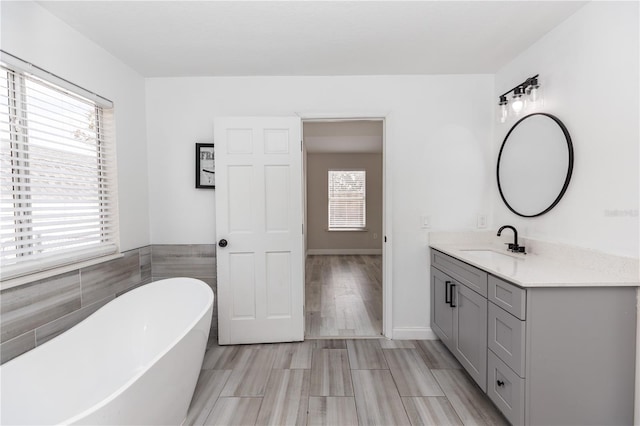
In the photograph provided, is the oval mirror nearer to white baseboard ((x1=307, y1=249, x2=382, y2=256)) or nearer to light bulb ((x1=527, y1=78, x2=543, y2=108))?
light bulb ((x1=527, y1=78, x2=543, y2=108))

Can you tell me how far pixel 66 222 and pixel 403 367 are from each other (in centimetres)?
262

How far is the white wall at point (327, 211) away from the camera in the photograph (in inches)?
277

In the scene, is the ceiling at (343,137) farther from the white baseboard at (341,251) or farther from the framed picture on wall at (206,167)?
the white baseboard at (341,251)

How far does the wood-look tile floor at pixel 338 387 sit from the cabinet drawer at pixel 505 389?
7.1 inches

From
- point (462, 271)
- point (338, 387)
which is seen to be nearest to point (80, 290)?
point (338, 387)

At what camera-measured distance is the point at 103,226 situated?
7.26ft

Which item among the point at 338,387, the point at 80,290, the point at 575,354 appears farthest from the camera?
the point at 338,387

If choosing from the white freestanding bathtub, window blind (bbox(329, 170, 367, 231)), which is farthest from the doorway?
the white freestanding bathtub

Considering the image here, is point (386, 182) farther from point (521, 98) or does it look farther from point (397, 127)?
point (521, 98)

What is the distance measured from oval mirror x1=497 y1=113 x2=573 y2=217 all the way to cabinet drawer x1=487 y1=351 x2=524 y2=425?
1.13 metres

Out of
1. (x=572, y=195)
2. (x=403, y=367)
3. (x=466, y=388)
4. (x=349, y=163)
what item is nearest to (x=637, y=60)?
(x=572, y=195)

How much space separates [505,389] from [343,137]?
4.26 m

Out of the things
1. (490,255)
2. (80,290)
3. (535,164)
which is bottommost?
(80,290)

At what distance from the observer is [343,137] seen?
5117mm
